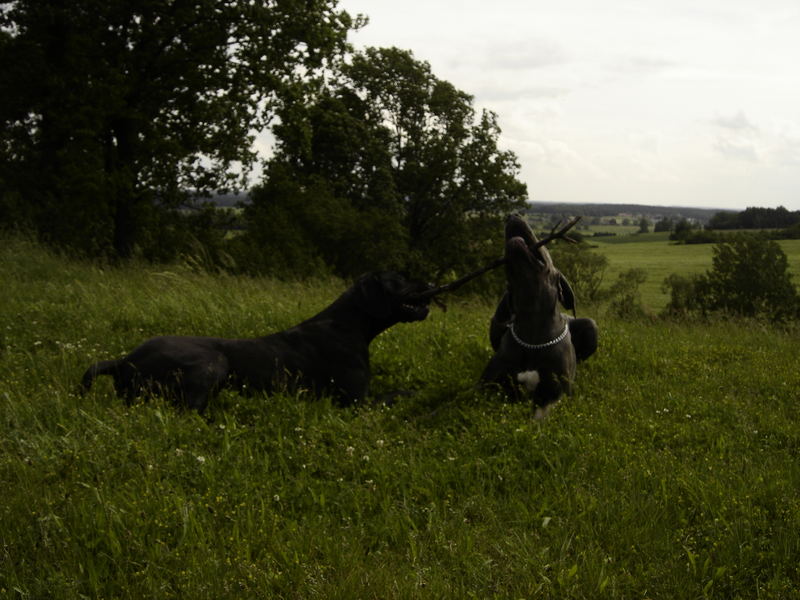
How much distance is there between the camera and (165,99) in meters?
18.2

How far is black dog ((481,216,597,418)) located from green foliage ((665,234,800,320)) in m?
45.2

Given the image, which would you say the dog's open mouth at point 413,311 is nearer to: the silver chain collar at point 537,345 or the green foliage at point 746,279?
the silver chain collar at point 537,345

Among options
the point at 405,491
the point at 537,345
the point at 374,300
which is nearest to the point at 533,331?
the point at 537,345

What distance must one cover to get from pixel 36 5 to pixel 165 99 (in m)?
3.88

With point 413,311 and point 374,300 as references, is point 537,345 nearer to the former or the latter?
point 413,311

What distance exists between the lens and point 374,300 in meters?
5.92

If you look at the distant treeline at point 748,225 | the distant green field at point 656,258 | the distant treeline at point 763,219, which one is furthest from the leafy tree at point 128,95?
the distant treeline at point 763,219

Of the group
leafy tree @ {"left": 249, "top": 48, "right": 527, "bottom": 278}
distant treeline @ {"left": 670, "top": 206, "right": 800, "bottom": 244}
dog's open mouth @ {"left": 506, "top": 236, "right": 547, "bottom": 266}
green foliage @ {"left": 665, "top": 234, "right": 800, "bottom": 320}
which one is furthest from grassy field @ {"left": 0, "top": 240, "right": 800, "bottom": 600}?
distant treeline @ {"left": 670, "top": 206, "right": 800, "bottom": 244}

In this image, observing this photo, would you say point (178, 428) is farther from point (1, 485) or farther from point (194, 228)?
point (194, 228)

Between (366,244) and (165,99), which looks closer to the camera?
(165,99)

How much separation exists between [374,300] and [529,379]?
1.65 meters

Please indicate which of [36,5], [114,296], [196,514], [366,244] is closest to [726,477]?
[196,514]

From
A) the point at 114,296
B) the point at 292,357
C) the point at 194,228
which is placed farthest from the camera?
the point at 194,228

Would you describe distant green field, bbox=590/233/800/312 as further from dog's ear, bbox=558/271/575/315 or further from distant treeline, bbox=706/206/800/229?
dog's ear, bbox=558/271/575/315
